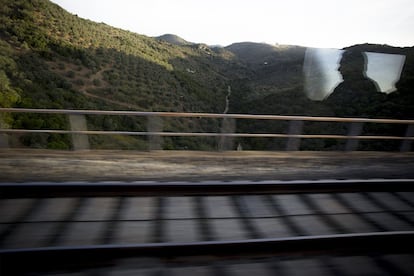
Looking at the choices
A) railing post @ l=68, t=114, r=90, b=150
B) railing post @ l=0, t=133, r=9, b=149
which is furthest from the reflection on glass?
railing post @ l=0, t=133, r=9, b=149

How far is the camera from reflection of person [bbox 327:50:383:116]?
26109 mm

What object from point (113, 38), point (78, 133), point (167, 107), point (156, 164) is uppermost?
point (113, 38)

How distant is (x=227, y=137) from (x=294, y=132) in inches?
71.1

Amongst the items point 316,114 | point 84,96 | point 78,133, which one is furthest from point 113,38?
point 78,133

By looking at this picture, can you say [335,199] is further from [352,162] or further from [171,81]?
[171,81]

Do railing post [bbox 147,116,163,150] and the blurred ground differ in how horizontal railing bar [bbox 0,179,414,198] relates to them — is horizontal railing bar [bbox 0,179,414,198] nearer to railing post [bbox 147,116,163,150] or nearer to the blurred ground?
the blurred ground

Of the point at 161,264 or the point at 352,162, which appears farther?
the point at 352,162

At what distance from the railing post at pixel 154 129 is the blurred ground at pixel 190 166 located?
180 mm

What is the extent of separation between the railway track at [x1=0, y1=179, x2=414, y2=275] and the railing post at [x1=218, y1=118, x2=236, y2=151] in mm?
2410

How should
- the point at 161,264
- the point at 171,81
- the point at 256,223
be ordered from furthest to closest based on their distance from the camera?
the point at 171,81 → the point at 256,223 → the point at 161,264

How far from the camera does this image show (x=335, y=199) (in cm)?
488

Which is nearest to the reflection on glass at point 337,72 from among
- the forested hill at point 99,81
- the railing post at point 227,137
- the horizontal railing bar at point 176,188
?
the forested hill at point 99,81

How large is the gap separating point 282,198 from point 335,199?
1011mm

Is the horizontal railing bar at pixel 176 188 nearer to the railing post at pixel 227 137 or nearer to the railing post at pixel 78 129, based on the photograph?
the railing post at pixel 78 129
